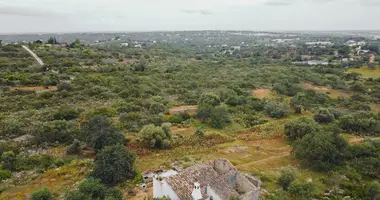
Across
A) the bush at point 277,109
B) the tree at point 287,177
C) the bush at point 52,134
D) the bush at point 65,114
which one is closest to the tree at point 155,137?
the bush at point 52,134

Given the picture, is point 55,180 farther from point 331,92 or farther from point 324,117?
point 331,92

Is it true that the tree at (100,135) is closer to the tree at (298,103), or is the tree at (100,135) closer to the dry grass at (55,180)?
the dry grass at (55,180)

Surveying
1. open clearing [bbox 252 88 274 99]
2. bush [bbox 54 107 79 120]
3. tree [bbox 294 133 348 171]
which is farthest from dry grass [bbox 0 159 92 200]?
open clearing [bbox 252 88 274 99]

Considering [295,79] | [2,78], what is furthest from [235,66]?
[2,78]

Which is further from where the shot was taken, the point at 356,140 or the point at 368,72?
the point at 368,72

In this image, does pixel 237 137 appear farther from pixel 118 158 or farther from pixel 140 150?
pixel 118 158

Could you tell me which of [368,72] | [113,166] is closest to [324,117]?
[113,166]

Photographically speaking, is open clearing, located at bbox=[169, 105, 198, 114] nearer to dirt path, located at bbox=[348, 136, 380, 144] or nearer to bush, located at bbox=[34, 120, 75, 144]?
bush, located at bbox=[34, 120, 75, 144]
